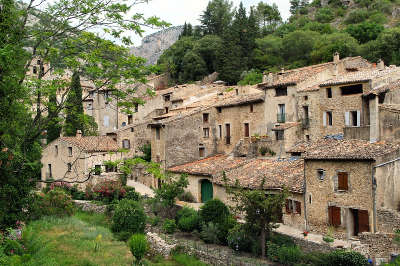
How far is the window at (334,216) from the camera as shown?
68.0 feet

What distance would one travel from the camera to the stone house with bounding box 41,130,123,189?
36875mm

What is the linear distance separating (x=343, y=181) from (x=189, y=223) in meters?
10.1

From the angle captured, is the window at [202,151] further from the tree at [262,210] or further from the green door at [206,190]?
the tree at [262,210]

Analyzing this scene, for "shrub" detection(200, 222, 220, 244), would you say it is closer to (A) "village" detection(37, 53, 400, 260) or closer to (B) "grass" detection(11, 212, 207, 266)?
(B) "grass" detection(11, 212, 207, 266)

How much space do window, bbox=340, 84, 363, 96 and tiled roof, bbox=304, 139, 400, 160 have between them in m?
5.65

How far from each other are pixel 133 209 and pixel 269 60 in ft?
139

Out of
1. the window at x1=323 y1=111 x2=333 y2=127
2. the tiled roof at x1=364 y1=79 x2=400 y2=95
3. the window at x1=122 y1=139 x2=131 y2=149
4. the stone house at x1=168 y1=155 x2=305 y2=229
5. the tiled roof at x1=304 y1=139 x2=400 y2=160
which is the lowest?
the stone house at x1=168 y1=155 x2=305 y2=229

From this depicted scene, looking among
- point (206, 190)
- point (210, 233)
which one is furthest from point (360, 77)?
point (210, 233)

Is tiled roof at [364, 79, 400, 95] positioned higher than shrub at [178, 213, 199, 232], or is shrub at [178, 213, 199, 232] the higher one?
tiled roof at [364, 79, 400, 95]

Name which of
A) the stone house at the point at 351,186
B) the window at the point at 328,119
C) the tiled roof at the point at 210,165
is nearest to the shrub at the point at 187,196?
the tiled roof at the point at 210,165

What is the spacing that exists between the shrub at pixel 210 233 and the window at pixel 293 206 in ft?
14.5

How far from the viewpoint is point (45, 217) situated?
84.0ft

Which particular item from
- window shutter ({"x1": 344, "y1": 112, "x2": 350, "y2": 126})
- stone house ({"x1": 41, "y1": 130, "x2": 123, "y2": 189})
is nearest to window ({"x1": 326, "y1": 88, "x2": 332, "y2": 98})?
window shutter ({"x1": 344, "y1": 112, "x2": 350, "y2": 126})

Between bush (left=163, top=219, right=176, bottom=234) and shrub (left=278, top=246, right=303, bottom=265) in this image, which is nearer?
shrub (left=278, top=246, right=303, bottom=265)
